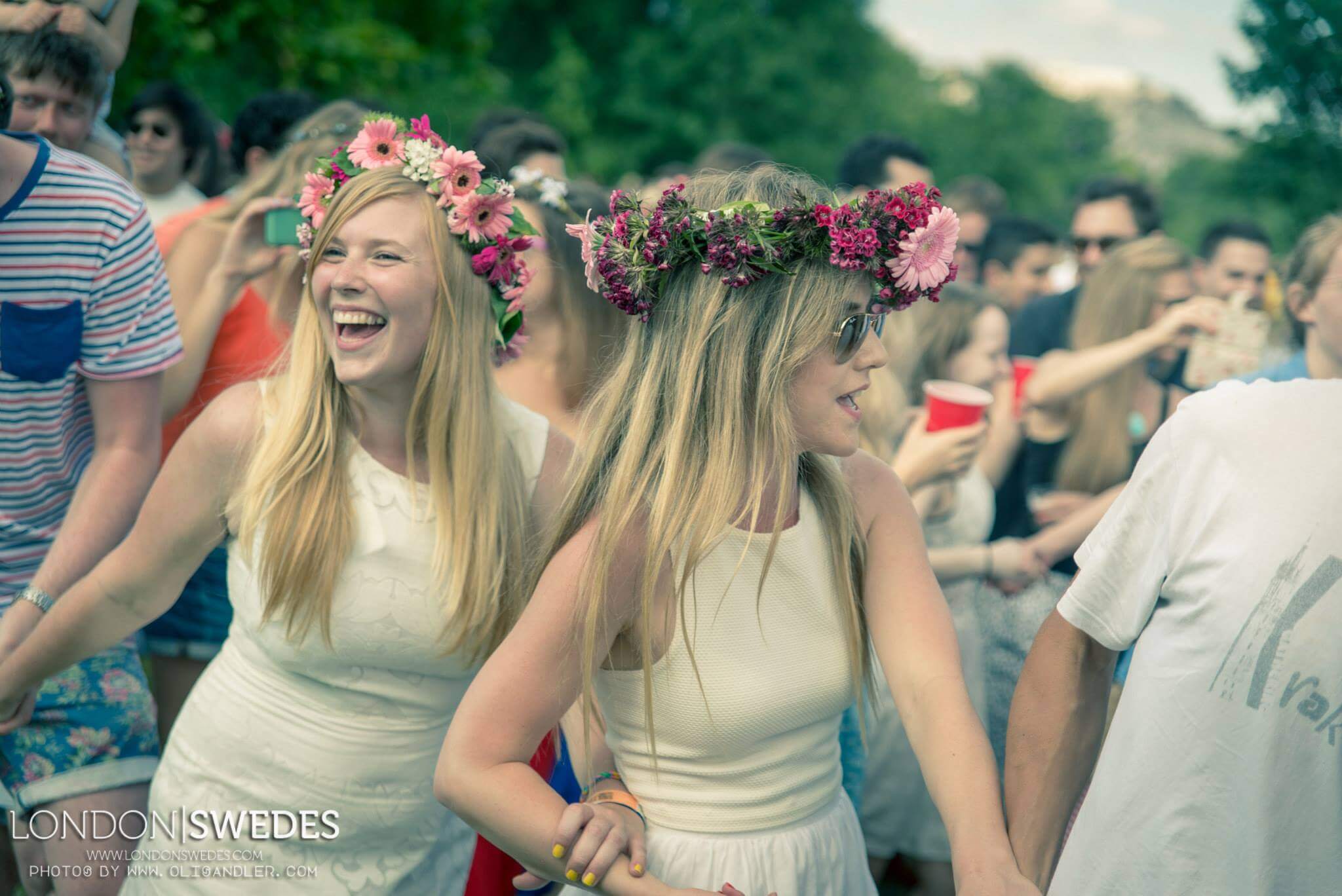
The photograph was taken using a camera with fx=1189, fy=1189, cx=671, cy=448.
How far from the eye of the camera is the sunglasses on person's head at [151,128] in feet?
18.3

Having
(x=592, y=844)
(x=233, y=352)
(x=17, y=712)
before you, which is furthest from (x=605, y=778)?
(x=233, y=352)

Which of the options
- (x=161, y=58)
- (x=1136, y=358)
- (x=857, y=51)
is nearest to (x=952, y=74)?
(x=857, y=51)

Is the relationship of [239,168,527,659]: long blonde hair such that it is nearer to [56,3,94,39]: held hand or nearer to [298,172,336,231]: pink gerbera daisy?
[298,172,336,231]: pink gerbera daisy

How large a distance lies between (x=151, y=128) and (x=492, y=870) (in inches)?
174

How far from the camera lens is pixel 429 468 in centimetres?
268

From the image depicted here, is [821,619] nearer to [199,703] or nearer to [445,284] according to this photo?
[445,284]

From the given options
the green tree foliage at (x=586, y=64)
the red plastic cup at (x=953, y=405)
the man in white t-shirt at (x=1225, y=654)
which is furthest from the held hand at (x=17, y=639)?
the green tree foliage at (x=586, y=64)

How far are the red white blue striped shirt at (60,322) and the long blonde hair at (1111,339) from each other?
334 centimetres

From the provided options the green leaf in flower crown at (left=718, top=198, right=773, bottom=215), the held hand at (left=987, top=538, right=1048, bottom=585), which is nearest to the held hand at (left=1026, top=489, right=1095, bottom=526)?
the held hand at (left=987, top=538, right=1048, bottom=585)

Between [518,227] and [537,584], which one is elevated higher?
[518,227]

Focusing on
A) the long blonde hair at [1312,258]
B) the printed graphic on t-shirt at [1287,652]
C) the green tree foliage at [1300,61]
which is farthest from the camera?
the green tree foliage at [1300,61]

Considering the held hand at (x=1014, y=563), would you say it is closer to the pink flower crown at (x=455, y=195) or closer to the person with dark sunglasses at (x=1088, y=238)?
the person with dark sunglasses at (x=1088, y=238)

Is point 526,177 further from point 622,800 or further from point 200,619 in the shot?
point 622,800

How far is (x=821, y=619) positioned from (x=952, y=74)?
82.1 meters
